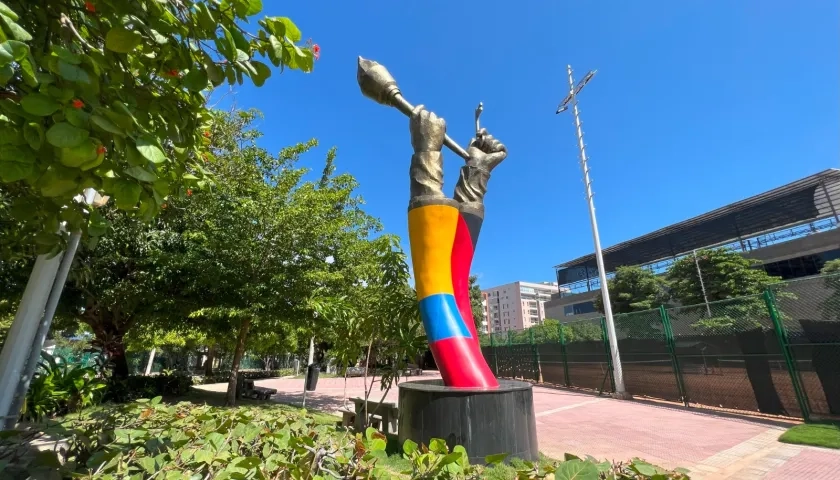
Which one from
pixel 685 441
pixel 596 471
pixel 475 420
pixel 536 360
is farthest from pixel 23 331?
pixel 536 360

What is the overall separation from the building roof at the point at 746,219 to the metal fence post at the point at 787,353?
34.4m

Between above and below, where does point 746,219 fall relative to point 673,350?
above

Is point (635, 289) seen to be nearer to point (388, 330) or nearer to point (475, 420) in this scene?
point (388, 330)

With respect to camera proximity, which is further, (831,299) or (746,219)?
(746,219)

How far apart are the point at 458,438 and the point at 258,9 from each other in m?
4.55

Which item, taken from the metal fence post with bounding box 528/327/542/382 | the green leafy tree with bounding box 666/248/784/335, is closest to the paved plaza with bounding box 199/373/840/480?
the metal fence post with bounding box 528/327/542/382

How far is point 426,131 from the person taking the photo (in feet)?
21.6

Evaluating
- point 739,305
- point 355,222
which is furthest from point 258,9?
point 355,222

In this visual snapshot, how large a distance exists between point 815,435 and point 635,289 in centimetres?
3598

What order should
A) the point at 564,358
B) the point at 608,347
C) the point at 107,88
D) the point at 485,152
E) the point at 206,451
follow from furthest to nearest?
the point at 564,358 → the point at 608,347 → the point at 485,152 → the point at 107,88 → the point at 206,451

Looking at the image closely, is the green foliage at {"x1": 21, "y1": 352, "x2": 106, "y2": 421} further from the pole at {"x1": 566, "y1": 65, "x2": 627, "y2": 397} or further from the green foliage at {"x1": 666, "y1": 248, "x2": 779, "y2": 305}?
the green foliage at {"x1": 666, "y1": 248, "x2": 779, "y2": 305}

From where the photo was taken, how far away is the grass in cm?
661

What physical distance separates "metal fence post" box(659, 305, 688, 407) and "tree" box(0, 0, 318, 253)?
505 inches

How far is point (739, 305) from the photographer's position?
9.98m
